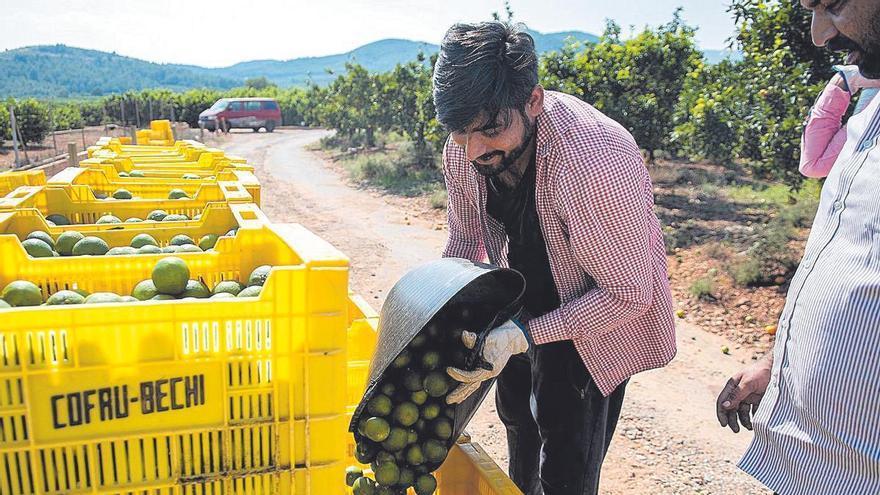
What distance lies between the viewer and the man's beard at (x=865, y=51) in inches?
60.8

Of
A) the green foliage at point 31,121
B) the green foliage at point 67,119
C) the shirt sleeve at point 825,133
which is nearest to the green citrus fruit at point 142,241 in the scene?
the shirt sleeve at point 825,133

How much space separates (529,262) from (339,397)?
93 cm

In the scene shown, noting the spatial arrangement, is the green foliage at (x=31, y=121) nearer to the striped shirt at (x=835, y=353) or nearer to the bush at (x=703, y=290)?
the bush at (x=703, y=290)

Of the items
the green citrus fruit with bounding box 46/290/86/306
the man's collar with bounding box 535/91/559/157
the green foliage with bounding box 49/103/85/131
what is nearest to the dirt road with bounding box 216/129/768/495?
the man's collar with bounding box 535/91/559/157

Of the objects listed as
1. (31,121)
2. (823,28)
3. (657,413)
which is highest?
(823,28)

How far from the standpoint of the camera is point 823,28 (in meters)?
1.67

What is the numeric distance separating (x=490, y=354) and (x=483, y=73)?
2.79 feet

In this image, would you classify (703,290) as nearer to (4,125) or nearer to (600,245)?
(600,245)

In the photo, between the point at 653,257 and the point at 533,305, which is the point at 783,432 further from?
the point at 533,305

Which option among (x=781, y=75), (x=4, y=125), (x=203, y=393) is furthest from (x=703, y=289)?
(x=4, y=125)

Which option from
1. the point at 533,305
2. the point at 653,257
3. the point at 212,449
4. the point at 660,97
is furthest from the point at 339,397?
the point at 660,97

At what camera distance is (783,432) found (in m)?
1.74

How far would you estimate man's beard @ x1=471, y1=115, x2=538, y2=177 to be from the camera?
2188 millimetres

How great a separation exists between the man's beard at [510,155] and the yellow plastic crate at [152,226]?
102 centimetres
